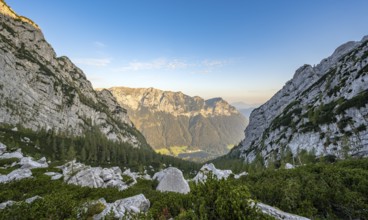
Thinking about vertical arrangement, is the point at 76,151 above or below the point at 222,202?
below

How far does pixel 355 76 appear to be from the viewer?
10162cm

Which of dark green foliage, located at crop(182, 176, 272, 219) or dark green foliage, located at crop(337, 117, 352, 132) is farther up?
dark green foliage, located at crop(182, 176, 272, 219)

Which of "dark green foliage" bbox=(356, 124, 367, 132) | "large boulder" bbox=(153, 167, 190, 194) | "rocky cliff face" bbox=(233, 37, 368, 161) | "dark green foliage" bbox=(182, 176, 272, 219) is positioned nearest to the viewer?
"dark green foliage" bbox=(182, 176, 272, 219)

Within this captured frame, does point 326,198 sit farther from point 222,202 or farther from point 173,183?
point 173,183

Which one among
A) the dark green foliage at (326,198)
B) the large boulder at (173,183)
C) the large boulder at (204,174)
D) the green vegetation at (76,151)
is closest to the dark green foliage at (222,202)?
the large boulder at (204,174)

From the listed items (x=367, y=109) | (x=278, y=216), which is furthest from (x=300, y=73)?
(x=278, y=216)

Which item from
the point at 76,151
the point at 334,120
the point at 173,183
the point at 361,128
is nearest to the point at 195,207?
the point at 173,183

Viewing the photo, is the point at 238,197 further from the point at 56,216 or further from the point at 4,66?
the point at 4,66

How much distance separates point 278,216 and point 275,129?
14215 centimetres

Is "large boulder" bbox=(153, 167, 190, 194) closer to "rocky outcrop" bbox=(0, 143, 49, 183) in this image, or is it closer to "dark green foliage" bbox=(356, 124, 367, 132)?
"rocky outcrop" bbox=(0, 143, 49, 183)

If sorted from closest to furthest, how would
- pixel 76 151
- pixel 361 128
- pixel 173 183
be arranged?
pixel 173 183 < pixel 361 128 < pixel 76 151

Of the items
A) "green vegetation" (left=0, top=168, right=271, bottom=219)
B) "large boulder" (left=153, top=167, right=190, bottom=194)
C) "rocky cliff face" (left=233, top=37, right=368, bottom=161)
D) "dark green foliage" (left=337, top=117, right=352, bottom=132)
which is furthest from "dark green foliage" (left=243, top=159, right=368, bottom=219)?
"dark green foliage" (left=337, top=117, right=352, bottom=132)

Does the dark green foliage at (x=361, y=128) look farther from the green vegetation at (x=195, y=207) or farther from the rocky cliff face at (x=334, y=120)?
the green vegetation at (x=195, y=207)

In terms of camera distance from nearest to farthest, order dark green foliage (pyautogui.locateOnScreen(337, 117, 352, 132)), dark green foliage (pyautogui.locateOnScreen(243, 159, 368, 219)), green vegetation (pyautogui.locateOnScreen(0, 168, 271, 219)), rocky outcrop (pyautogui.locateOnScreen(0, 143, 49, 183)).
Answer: green vegetation (pyautogui.locateOnScreen(0, 168, 271, 219)) < dark green foliage (pyautogui.locateOnScreen(243, 159, 368, 219)) < rocky outcrop (pyautogui.locateOnScreen(0, 143, 49, 183)) < dark green foliage (pyautogui.locateOnScreen(337, 117, 352, 132))
